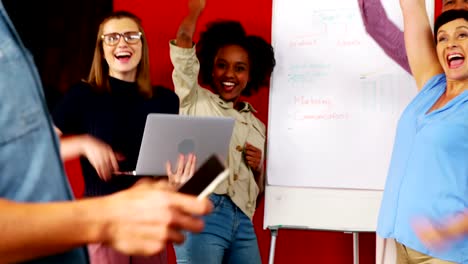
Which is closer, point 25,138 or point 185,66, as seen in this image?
point 25,138

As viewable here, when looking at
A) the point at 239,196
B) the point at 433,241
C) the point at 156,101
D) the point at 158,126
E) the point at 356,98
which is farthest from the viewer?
the point at 356,98

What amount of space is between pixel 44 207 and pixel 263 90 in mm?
2922

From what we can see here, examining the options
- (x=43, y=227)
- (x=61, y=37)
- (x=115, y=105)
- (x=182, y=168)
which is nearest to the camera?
(x=43, y=227)

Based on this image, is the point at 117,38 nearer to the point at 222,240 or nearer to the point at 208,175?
the point at 222,240

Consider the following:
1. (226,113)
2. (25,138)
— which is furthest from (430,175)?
(25,138)

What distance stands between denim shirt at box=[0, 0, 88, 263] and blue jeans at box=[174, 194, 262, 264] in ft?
6.22

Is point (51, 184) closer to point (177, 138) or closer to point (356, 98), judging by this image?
point (177, 138)

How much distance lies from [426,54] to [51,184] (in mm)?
2126

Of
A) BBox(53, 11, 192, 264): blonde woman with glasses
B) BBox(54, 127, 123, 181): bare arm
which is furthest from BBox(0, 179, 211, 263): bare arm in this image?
BBox(53, 11, 192, 264): blonde woman with glasses

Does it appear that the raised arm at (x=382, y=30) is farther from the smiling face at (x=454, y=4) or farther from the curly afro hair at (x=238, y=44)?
the curly afro hair at (x=238, y=44)

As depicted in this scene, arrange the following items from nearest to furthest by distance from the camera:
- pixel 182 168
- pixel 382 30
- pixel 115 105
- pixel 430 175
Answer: pixel 430 175
pixel 182 168
pixel 115 105
pixel 382 30

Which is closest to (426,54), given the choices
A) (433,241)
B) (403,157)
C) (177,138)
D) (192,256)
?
(403,157)

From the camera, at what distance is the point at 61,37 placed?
12.2ft

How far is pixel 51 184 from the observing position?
716mm
